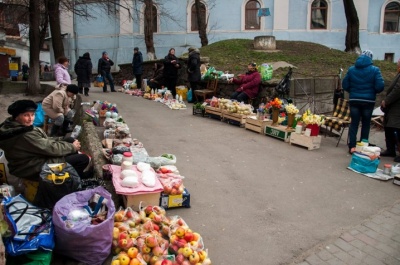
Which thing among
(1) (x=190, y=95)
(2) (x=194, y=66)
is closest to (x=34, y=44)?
(1) (x=190, y=95)

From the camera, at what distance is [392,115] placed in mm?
7141

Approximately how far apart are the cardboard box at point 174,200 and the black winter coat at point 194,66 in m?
8.45

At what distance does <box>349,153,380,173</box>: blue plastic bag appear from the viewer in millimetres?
6430

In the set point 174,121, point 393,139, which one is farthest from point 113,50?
point 393,139

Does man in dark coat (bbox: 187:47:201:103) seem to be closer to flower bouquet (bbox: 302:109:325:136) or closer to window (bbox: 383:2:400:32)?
flower bouquet (bbox: 302:109:325:136)

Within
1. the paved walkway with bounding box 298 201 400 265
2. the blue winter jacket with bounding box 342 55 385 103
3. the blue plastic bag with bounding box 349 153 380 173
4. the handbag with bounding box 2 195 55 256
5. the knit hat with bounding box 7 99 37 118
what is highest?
the blue winter jacket with bounding box 342 55 385 103

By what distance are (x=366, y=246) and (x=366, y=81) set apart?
3975 millimetres

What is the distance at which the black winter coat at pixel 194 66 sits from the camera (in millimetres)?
12791

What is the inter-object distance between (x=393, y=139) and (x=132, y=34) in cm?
2238

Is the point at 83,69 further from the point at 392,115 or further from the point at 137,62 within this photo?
the point at 392,115

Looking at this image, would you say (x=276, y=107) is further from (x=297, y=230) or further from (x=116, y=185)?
(x=116, y=185)

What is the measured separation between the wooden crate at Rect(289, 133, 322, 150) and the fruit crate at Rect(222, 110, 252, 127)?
5.77 ft

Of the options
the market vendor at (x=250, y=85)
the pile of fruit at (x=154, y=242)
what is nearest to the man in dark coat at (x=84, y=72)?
the market vendor at (x=250, y=85)

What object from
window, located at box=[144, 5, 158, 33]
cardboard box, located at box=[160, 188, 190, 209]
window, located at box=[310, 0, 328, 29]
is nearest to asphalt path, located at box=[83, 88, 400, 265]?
cardboard box, located at box=[160, 188, 190, 209]
